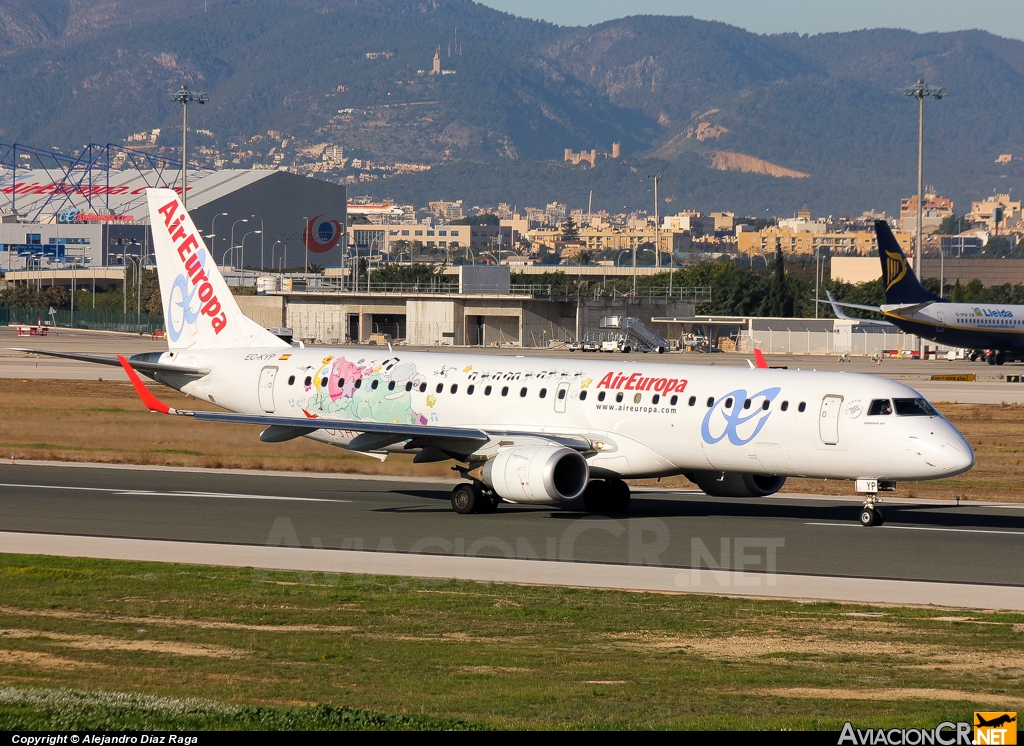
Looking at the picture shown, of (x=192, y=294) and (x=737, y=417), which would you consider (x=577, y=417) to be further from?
(x=192, y=294)

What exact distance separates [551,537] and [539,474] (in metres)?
1.74

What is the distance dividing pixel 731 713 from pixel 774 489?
56.5 ft

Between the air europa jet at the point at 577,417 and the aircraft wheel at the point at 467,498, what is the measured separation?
0.03 metres

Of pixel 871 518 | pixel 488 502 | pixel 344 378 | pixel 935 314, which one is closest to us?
pixel 871 518

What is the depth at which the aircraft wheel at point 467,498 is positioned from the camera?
30.9m

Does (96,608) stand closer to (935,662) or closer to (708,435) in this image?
(935,662)

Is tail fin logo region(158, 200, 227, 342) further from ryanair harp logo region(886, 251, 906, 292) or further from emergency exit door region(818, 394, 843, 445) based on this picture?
ryanair harp logo region(886, 251, 906, 292)

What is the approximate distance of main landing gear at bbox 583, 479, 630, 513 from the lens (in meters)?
31.4

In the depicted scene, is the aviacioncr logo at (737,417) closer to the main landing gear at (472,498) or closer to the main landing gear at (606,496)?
the main landing gear at (606,496)

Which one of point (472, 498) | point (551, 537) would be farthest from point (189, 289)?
point (551, 537)

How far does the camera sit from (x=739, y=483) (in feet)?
99.7

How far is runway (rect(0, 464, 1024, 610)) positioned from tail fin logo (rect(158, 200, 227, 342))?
4516 millimetres

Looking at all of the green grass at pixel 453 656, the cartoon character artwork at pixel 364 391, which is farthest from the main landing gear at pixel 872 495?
the cartoon character artwork at pixel 364 391

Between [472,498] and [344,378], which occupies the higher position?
[344,378]
